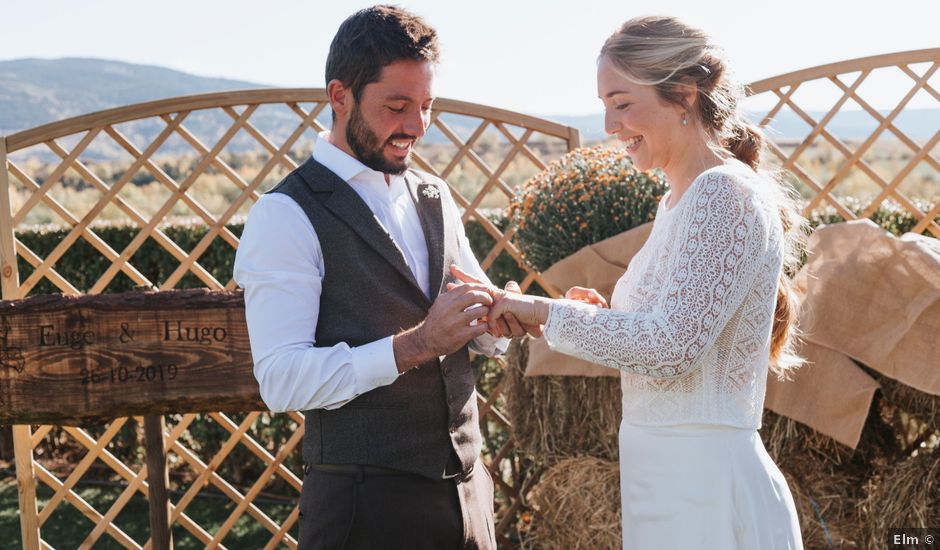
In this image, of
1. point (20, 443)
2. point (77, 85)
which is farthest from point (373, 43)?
point (77, 85)

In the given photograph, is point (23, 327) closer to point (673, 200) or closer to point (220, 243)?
point (673, 200)

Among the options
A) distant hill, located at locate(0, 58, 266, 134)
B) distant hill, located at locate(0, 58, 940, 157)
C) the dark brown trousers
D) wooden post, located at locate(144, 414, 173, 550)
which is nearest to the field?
wooden post, located at locate(144, 414, 173, 550)

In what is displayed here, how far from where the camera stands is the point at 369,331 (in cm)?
168

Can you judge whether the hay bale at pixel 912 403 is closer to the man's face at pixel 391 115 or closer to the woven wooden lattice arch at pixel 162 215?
the woven wooden lattice arch at pixel 162 215

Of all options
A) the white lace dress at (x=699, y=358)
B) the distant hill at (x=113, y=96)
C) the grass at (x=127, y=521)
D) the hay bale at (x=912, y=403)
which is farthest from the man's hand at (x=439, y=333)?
the distant hill at (x=113, y=96)

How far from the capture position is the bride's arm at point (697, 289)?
150cm

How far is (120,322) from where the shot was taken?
255 centimetres

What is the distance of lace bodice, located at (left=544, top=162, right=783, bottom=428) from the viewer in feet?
4.93

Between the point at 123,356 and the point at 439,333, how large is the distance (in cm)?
129

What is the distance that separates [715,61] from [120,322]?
5.58 feet

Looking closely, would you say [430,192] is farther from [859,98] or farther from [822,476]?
[859,98]

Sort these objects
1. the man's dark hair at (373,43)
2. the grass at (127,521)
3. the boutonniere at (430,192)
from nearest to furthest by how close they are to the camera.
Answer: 1. the man's dark hair at (373,43)
2. the boutonniere at (430,192)
3. the grass at (127,521)

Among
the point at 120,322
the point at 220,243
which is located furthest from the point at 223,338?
the point at 220,243

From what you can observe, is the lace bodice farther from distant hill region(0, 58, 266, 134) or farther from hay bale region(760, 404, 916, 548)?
distant hill region(0, 58, 266, 134)
